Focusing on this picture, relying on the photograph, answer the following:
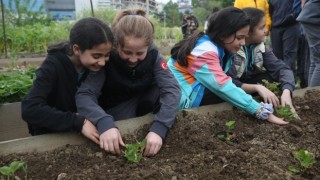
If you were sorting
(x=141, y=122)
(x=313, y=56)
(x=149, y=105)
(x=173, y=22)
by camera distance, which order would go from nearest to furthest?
(x=141, y=122), (x=149, y=105), (x=313, y=56), (x=173, y=22)

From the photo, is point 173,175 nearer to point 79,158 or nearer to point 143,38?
point 79,158

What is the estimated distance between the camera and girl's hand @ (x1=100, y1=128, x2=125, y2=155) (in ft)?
6.89

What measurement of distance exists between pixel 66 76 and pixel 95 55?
0.26m

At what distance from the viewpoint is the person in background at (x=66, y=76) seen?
219cm

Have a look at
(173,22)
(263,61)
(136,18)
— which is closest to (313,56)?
(263,61)

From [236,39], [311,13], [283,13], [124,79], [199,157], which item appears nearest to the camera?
[199,157]

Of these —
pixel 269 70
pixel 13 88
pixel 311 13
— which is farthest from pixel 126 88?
pixel 311 13

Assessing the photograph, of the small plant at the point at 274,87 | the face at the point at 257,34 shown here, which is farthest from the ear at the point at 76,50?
the small plant at the point at 274,87

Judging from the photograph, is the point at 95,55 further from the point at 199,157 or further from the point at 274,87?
the point at 274,87

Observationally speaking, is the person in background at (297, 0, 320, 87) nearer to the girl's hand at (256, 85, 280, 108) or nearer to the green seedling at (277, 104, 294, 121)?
the girl's hand at (256, 85, 280, 108)

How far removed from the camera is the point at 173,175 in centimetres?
186

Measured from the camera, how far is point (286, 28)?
514 cm

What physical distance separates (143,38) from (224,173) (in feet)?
2.97

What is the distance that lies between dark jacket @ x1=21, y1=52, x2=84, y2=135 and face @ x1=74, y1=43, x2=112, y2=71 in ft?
0.43
